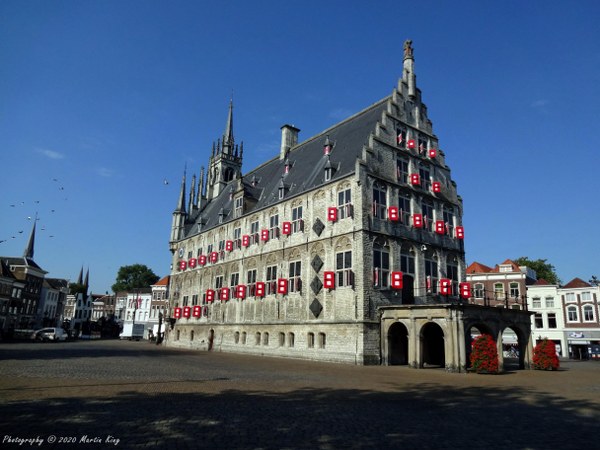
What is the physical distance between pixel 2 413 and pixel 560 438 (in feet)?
34.7

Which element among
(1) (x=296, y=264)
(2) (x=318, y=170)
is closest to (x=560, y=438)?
(1) (x=296, y=264)

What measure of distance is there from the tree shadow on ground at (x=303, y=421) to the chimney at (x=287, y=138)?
3530cm

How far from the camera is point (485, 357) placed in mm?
21266

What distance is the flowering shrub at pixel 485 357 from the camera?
69.5 feet

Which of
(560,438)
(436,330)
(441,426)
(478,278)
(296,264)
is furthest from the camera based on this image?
(478,278)

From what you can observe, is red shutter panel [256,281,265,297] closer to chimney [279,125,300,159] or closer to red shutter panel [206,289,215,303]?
red shutter panel [206,289,215,303]

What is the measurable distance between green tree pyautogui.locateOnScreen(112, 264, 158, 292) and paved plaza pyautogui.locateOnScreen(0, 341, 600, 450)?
99.6 metres

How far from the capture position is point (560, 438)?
7730mm

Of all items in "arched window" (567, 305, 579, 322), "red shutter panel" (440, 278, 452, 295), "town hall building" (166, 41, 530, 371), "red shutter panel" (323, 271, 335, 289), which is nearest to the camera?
"town hall building" (166, 41, 530, 371)

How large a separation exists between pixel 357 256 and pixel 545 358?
40.8 ft

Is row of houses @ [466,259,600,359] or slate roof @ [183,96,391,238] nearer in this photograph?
slate roof @ [183,96,391,238]

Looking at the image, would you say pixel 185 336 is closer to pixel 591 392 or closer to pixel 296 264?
pixel 296 264

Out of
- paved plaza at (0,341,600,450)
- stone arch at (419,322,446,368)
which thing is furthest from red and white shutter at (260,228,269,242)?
paved plaza at (0,341,600,450)

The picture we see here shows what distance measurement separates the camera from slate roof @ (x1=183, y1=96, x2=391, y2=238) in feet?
107
